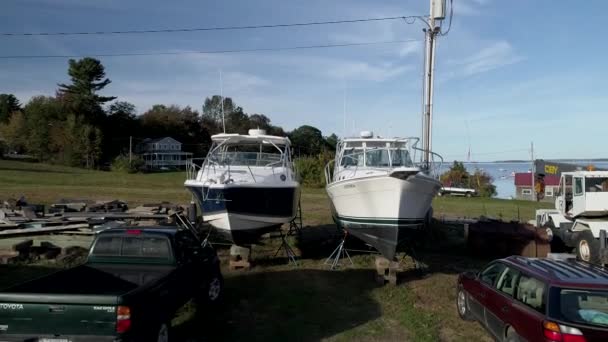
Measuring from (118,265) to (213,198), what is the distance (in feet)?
15.6

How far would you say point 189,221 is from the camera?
1373cm

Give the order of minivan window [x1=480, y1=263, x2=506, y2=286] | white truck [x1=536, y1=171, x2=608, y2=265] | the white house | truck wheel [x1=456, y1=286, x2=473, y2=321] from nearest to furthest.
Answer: minivan window [x1=480, y1=263, x2=506, y2=286]
truck wheel [x1=456, y1=286, x2=473, y2=321]
white truck [x1=536, y1=171, x2=608, y2=265]
the white house

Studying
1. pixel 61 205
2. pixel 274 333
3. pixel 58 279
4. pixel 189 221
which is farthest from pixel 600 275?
pixel 61 205

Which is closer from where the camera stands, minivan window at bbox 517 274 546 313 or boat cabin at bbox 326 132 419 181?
minivan window at bbox 517 274 546 313

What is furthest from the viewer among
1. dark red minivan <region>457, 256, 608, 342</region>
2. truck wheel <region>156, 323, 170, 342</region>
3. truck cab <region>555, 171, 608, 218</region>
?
truck cab <region>555, 171, 608, 218</region>

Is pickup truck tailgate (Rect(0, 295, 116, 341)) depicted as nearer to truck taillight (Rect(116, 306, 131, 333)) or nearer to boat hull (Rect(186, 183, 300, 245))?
truck taillight (Rect(116, 306, 131, 333))

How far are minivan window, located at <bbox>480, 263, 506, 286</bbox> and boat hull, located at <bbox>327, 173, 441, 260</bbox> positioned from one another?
3086mm

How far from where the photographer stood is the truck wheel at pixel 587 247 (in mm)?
13130

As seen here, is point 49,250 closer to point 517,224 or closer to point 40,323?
point 40,323

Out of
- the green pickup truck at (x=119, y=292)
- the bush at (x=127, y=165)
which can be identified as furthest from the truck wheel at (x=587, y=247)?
the bush at (x=127, y=165)

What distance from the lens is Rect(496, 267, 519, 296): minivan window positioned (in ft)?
21.1

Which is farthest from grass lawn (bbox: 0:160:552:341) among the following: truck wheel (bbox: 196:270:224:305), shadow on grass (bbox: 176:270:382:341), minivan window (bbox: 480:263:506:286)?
minivan window (bbox: 480:263:506:286)

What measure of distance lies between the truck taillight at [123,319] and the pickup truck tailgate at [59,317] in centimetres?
4

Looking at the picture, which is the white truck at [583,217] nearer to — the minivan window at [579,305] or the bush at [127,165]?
the minivan window at [579,305]
